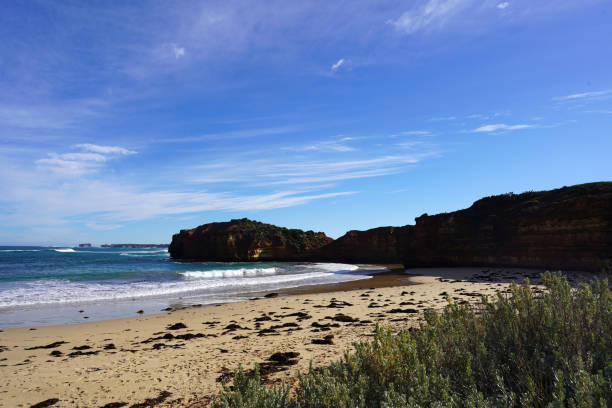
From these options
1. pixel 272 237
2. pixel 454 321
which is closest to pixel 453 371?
pixel 454 321

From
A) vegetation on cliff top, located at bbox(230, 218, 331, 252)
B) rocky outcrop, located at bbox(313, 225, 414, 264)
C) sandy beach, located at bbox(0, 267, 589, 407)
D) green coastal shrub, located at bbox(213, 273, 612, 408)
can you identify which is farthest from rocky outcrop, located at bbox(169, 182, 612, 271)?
vegetation on cliff top, located at bbox(230, 218, 331, 252)

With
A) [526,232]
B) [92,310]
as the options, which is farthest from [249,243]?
[92,310]

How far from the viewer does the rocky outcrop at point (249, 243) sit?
69.3m

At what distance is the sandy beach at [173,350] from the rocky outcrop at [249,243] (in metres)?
55.1

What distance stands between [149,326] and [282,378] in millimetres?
7544

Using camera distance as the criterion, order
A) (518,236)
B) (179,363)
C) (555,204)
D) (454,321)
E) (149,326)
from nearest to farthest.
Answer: (454,321)
(179,363)
(149,326)
(555,204)
(518,236)

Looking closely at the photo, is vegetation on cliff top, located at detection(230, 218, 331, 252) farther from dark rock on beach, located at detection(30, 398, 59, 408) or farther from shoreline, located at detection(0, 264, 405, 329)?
dark rock on beach, located at detection(30, 398, 59, 408)

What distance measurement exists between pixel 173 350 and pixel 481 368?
7407 millimetres

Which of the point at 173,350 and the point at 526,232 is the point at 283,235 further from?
the point at 173,350

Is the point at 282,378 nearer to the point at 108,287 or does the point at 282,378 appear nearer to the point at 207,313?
the point at 207,313

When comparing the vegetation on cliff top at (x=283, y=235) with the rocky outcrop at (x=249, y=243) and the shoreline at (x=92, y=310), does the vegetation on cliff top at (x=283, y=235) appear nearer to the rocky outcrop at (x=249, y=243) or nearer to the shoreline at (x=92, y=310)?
the rocky outcrop at (x=249, y=243)

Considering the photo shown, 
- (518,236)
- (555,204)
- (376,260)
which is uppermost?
(555,204)

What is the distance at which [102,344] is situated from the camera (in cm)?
920

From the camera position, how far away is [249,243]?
69375mm
